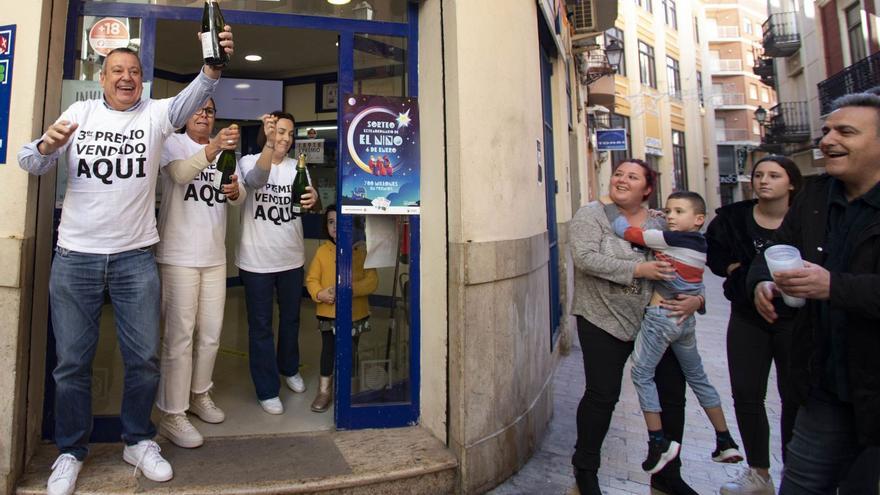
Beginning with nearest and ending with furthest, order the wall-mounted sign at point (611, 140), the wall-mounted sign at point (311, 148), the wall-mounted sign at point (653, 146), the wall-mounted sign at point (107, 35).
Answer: the wall-mounted sign at point (107, 35)
the wall-mounted sign at point (311, 148)
the wall-mounted sign at point (611, 140)
the wall-mounted sign at point (653, 146)

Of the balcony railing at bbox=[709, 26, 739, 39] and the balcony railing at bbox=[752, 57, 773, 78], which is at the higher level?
the balcony railing at bbox=[709, 26, 739, 39]

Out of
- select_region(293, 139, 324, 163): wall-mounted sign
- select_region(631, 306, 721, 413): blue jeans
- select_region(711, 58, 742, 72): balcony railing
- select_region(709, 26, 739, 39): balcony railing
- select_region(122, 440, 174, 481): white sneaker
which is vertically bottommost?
select_region(122, 440, 174, 481): white sneaker

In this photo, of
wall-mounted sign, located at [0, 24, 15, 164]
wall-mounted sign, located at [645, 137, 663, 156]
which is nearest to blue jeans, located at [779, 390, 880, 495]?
wall-mounted sign, located at [0, 24, 15, 164]

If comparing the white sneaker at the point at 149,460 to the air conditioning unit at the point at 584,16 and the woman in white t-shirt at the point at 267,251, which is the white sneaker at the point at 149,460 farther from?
the air conditioning unit at the point at 584,16

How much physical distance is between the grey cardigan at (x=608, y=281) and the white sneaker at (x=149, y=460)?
7.92 ft

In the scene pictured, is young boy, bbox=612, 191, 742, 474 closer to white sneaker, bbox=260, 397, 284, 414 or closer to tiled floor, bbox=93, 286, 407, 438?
tiled floor, bbox=93, 286, 407, 438

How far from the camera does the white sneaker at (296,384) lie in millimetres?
4137

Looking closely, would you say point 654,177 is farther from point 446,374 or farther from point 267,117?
point 267,117

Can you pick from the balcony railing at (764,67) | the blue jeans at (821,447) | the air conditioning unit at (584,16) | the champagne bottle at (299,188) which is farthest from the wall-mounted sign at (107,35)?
the balcony railing at (764,67)

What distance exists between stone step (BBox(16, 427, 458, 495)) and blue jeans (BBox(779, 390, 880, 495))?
1703mm

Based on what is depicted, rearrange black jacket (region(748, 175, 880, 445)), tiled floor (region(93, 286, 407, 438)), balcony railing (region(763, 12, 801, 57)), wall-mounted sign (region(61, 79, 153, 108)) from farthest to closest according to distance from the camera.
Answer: balcony railing (region(763, 12, 801, 57))
tiled floor (region(93, 286, 407, 438))
wall-mounted sign (region(61, 79, 153, 108))
black jacket (region(748, 175, 880, 445))

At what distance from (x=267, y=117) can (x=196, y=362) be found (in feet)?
5.62

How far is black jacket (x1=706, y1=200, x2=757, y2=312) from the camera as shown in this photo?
2.97 metres

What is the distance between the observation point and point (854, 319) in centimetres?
182
